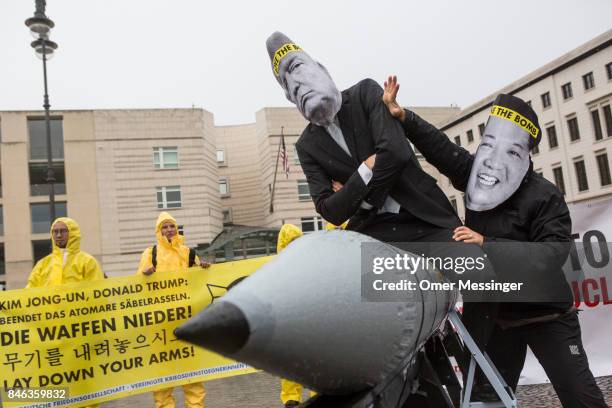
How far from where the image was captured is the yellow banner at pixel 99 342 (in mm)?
5984

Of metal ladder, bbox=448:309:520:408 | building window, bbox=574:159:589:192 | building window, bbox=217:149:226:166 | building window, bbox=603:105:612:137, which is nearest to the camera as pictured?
metal ladder, bbox=448:309:520:408

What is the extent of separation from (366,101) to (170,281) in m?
4.60

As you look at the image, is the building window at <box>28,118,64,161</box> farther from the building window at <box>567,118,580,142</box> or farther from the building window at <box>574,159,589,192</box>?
the building window at <box>574,159,589,192</box>

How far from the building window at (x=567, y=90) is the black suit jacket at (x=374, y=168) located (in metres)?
44.0

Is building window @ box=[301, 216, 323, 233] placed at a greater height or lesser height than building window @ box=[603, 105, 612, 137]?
lesser

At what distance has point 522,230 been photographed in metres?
2.66

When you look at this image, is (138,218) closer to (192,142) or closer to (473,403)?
(192,142)

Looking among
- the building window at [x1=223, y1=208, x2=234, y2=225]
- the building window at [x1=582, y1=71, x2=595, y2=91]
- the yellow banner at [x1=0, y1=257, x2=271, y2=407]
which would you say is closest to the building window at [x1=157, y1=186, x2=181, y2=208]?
the building window at [x1=223, y1=208, x2=234, y2=225]

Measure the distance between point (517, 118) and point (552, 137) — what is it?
45.2 m

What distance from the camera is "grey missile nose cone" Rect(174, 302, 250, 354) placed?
4.06 ft

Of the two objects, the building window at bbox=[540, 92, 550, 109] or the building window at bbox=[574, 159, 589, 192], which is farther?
the building window at bbox=[540, 92, 550, 109]

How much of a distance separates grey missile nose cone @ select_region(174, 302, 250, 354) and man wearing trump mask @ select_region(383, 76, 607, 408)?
1.38 metres

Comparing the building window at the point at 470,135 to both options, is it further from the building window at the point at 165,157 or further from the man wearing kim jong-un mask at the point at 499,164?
the man wearing kim jong-un mask at the point at 499,164

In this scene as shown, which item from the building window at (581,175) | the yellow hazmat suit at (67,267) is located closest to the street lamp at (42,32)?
the yellow hazmat suit at (67,267)
